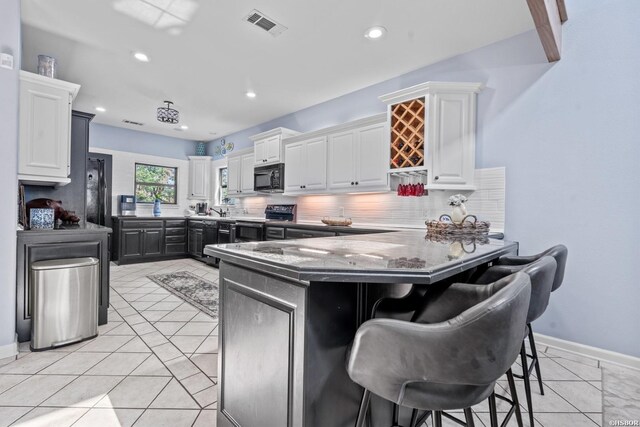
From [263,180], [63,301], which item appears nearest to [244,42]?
[263,180]

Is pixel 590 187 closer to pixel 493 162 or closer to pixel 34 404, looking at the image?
pixel 493 162

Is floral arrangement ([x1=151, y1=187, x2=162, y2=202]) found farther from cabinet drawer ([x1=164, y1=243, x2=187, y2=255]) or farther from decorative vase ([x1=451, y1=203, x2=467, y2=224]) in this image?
decorative vase ([x1=451, y1=203, x2=467, y2=224])

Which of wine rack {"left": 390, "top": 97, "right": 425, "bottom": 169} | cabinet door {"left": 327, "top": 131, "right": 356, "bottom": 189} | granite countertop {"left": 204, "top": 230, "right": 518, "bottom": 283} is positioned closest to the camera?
granite countertop {"left": 204, "top": 230, "right": 518, "bottom": 283}

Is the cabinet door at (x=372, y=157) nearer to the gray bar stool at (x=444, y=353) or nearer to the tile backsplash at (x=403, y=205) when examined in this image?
the tile backsplash at (x=403, y=205)

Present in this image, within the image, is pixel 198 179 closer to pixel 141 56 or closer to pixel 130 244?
pixel 130 244

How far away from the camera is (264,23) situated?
2.90 m

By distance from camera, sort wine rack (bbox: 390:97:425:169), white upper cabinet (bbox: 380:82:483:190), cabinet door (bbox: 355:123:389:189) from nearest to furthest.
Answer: white upper cabinet (bbox: 380:82:483:190), wine rack (bbox: 390:97:425:169), cabinet door (bbox: 355:123:389:189)

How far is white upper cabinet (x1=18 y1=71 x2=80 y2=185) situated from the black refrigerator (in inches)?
150

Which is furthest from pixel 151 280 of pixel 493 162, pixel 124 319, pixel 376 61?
pixel 493 162

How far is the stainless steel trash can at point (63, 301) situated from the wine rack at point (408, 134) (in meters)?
3.20

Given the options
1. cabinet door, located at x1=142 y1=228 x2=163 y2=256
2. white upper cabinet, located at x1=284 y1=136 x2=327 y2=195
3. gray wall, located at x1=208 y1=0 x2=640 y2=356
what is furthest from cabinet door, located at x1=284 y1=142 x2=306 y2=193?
cabinet door, located at x1=142 y1=228 x2=163 y2=256

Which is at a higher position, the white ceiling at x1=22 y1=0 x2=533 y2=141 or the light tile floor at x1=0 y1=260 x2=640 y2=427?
the white ceiling at x1=22 y1=0 x2=533 y2=141

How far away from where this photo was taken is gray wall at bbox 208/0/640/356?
7.80ft

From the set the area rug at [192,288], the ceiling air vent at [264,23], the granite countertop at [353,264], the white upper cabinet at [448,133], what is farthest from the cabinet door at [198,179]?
the granite countertop at [353,264]
